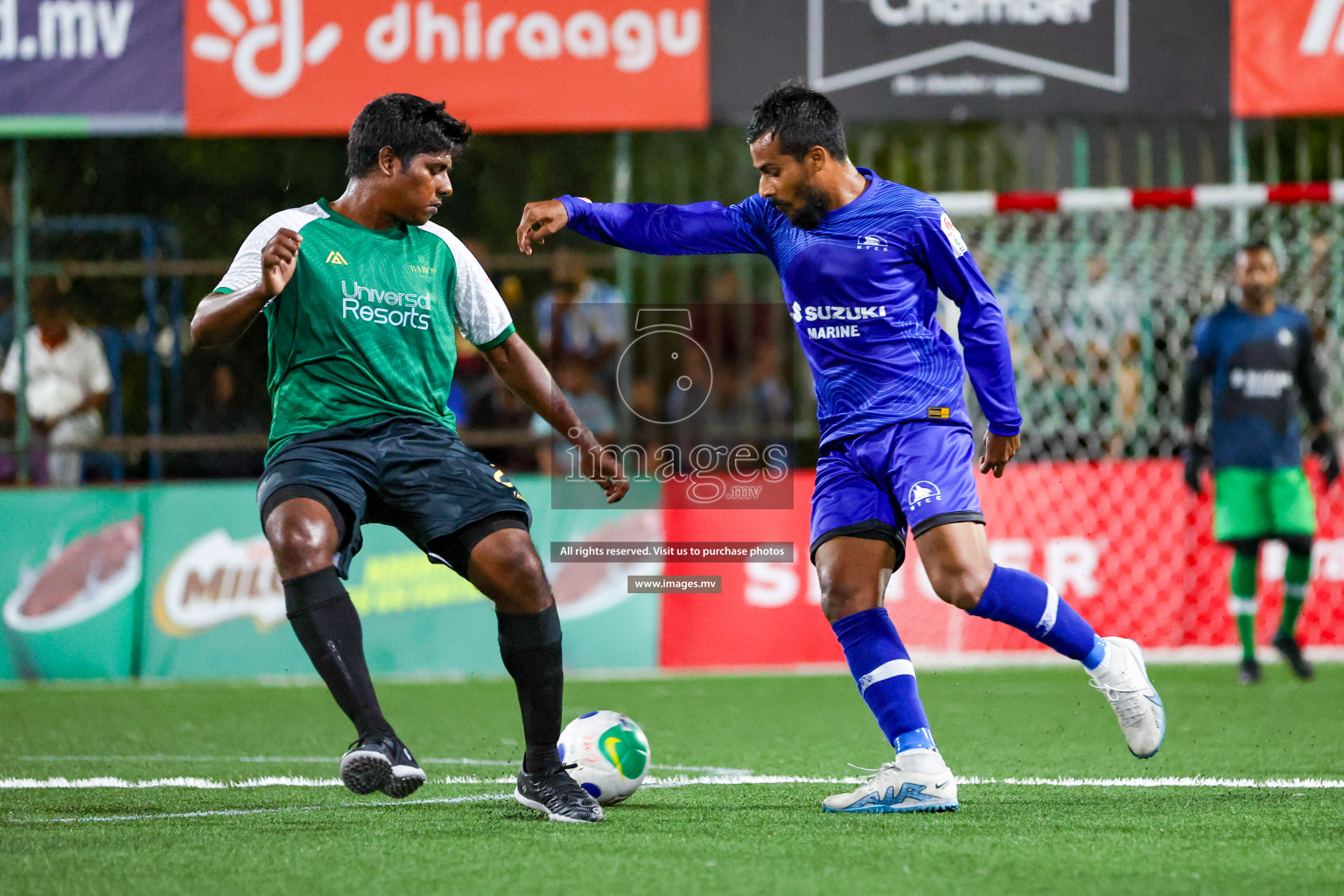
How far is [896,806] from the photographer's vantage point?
15.3ft

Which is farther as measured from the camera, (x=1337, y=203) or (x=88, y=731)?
(x=1337, y=203)

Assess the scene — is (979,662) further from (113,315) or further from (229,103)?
(113,315)

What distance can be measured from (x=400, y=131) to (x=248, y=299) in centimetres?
71

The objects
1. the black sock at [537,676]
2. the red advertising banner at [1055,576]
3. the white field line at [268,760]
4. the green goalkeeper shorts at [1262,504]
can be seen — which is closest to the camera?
the black sock at [537,676]

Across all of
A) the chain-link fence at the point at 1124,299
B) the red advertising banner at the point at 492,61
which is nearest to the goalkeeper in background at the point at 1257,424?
the chain-link fence at the point at 1124,299

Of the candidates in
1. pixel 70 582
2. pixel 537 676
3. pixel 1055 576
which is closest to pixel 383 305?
pixel 537 676

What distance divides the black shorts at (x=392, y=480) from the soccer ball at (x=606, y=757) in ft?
2.08

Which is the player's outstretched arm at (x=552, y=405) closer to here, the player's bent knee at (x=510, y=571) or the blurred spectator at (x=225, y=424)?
the player's bent knee at (x=510, y=571)

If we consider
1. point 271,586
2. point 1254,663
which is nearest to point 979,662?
point 1254,663

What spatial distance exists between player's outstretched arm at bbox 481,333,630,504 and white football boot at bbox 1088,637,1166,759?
150 centimetres

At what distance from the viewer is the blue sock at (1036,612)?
15.6 ft

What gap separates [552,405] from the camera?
499 centimetres

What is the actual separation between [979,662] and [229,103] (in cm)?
578

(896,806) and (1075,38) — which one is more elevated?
(1075,38)
